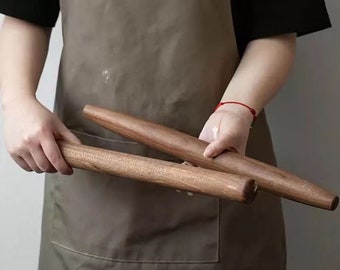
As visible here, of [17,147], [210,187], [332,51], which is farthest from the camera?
[332,51]

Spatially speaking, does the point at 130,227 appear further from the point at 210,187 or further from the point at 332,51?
the point at 332,51

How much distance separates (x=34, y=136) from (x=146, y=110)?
13 centimetres

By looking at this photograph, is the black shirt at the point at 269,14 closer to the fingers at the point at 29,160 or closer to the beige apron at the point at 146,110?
the beige apron at the point at 146,110

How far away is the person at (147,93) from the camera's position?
754mm

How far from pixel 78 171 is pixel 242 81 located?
0.72ft

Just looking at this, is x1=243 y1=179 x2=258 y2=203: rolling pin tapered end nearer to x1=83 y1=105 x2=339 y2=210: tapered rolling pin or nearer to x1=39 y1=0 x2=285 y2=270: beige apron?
x1=83 y1=105 x2=339 y2=210: tapered rolling pin

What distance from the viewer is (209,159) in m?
0.64

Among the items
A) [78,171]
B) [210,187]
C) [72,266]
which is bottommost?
[72,266]

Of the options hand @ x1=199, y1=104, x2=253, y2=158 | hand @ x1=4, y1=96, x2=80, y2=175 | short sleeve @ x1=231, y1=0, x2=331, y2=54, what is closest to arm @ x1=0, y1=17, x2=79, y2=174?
hand @ x1=4, y1=96, x2=80, y2=175

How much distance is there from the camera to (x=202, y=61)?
2.51 feet

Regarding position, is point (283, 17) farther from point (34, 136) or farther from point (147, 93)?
point (34, 136)

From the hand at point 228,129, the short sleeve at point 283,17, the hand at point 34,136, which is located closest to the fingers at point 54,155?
the hand at point 34,136

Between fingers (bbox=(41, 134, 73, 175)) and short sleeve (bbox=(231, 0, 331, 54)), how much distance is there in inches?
10.6

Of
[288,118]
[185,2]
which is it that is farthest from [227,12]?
[288,118]
